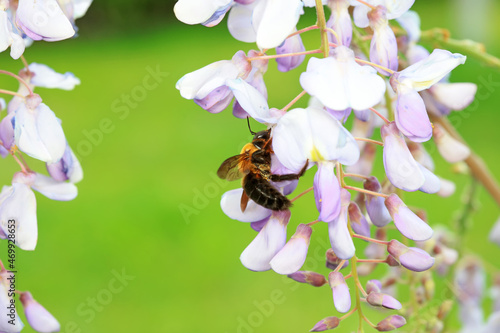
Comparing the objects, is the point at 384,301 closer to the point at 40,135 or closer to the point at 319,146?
the point at 319,146

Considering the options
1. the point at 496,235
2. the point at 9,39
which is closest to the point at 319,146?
the point at 9,39

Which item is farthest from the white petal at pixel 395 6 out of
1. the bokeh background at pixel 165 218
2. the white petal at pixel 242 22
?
the bokeh background at pixel 165 218

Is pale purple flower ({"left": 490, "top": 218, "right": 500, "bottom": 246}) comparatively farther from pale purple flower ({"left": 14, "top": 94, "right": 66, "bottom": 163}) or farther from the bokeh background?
Result: pale purple flower ({"left": 14, "top": 94, "right": 66, "bottom": 163})

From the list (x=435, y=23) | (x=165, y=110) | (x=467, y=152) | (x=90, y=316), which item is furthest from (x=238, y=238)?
(x=435, y=23)

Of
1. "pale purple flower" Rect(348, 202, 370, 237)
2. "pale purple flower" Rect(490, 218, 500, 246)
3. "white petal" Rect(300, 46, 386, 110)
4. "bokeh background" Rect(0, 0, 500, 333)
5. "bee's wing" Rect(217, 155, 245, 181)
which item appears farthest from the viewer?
"bokeh background" Rect(0, 0, 500, 333)

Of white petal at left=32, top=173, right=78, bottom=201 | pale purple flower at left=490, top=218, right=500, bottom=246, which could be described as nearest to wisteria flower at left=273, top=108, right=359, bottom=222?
white petal at left=32, top=173, right=78, bottom=201

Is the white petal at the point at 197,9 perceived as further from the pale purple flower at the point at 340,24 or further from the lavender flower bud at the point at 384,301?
the lavender flower bud at the point at 384,301
